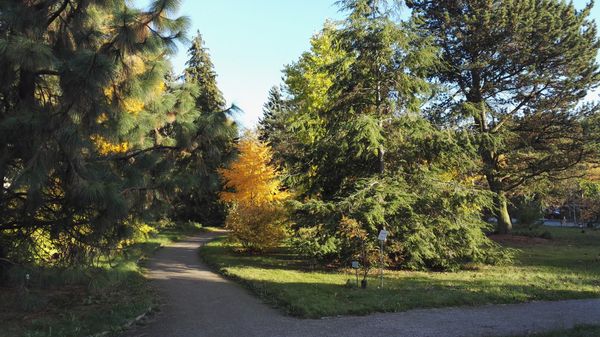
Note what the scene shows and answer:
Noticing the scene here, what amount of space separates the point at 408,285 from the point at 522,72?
17.8m

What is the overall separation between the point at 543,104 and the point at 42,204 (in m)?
24.7

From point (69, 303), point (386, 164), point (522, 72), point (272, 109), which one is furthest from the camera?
point (272, 109)

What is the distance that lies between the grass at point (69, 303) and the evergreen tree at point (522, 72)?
17480 mm

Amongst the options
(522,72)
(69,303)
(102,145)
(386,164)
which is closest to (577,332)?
(69,303)

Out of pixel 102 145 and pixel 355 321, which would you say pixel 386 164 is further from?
pixel 102 145

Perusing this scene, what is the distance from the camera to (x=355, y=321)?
26.9 feet

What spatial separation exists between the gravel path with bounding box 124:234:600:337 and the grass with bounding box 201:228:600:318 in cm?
45

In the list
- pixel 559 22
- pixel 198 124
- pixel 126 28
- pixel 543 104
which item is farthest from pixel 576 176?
pixel 126 28

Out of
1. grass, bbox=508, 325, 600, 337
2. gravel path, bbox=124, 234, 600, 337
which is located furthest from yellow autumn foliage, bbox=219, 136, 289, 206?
grass, bbox=508, 325, 600, 337

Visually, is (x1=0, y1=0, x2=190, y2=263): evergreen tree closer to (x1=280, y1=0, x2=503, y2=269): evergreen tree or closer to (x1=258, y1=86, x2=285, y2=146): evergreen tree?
(x1=280, y1=0, x2=503, y2=269): evergreen tree

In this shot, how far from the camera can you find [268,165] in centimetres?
2931

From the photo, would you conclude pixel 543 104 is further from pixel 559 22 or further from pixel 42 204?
pixel 42 204

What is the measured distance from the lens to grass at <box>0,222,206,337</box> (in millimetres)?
7027

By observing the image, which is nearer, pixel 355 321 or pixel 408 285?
pixel 355 321
